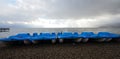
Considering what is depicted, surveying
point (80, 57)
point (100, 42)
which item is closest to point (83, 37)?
point (100, 42)

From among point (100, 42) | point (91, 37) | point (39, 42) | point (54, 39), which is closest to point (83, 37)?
point (91, 37)

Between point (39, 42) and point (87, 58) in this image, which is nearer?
point (87, 58)

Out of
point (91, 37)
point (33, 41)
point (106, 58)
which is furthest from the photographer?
point (91, 37)

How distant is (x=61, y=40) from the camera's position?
541 inches

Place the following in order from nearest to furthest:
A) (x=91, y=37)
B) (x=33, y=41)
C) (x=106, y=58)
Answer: (x=106, y=58), (x=33, y=41), (x=91, y=37)

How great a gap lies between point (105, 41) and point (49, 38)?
6498mm

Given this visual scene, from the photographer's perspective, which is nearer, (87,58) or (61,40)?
(87,58)

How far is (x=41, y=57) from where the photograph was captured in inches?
330

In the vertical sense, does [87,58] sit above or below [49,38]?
below

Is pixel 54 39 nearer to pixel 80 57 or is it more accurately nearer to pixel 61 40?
pixel 61 40

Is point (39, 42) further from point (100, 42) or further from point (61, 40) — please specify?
point (100, 42)

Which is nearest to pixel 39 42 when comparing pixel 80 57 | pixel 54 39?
pixel 54 39

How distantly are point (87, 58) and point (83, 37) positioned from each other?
5943 millimetres

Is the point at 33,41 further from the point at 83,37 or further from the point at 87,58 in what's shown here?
the point at 87,58
